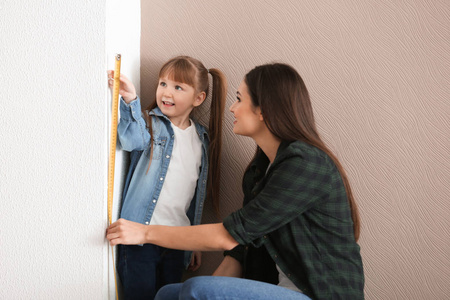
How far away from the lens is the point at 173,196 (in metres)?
1.39

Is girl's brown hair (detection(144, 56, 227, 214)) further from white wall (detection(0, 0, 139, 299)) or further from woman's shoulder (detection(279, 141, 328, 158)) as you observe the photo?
woman's shoulder (detection(279, 141, 328, 158))

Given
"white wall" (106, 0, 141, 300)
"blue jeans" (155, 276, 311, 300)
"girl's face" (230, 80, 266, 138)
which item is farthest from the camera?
"girl's face" (230, 80, 266, 138)

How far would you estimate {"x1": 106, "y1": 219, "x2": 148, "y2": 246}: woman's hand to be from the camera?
3.59ft

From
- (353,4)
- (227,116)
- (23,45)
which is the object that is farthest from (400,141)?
(23,45)

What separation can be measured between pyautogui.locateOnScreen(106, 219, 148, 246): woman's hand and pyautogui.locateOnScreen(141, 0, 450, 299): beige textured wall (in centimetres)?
72

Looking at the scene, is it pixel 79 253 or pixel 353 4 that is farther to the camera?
pixel 353 4

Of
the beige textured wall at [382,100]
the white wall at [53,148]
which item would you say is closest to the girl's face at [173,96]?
the beige textured wall at [382,100]

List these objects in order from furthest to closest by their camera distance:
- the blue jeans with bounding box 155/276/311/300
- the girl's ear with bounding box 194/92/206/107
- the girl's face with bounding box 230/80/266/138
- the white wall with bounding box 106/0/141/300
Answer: the girl's ear with bounding box 194/92/206/107
the girl's face with bounding box 230/80/266/138
the white wall with bounding box 106/0/141/300
the blue jeans with bounding box 155/276/311/300

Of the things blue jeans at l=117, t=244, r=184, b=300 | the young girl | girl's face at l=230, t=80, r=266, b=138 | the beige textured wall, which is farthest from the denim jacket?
the beige textured wall

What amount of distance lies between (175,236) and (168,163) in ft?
1.08

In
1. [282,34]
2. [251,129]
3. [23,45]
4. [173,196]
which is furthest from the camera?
[282,34]

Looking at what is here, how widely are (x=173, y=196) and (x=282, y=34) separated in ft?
2.38

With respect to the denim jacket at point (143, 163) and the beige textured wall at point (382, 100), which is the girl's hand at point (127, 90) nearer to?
the denim jacket at point (143, 163)

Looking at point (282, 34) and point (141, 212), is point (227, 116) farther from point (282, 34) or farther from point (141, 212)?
point (141, 212)
